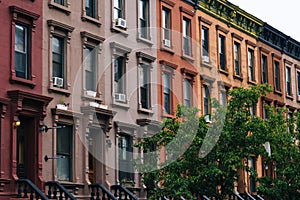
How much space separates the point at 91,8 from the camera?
3105 cm

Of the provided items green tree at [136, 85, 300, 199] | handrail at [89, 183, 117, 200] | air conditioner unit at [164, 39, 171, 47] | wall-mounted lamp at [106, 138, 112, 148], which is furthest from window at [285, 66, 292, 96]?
handrail at [89, 183, 117, 200]

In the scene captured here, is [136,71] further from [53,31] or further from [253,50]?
[253,50]

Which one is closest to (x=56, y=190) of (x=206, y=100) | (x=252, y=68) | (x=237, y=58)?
(x=206, y=100)

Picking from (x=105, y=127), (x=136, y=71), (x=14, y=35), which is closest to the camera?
(x=14, y=35)

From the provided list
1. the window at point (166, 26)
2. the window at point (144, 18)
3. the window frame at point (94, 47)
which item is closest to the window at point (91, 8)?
the window frame at point (94, 47)

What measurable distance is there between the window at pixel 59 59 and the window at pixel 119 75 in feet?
12.4

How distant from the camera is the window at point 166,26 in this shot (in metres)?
35.8

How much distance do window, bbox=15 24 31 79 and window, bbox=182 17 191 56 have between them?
12423mm

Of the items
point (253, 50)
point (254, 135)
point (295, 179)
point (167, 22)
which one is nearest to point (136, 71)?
point (167, 22)

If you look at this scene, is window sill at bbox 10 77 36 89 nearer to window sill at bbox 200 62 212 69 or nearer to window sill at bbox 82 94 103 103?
window sill at bbox 82 94 103 103

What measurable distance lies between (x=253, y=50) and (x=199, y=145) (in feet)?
61.1

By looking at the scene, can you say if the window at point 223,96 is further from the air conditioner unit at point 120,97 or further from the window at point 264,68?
the air conditioner unit at point 120,97

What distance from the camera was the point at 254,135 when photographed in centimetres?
2839

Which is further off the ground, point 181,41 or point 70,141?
point 181,41
